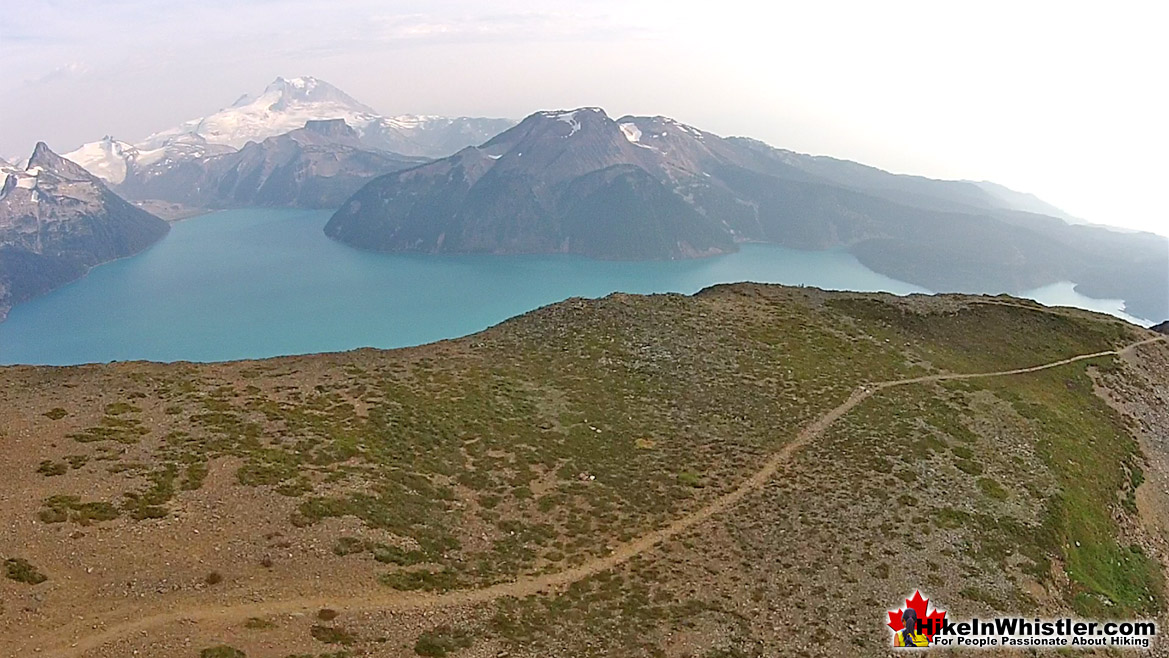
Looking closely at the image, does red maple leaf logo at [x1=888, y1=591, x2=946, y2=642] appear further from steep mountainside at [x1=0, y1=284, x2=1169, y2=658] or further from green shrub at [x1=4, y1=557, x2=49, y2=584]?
green shrub at [x1=4, y1=557, x2=49, y2=584]

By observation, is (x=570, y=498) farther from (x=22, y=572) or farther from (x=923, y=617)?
(x=22, y=572)

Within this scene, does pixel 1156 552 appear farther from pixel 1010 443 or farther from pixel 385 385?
pixel 385 385

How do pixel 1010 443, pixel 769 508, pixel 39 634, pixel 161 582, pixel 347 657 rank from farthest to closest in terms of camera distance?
pixel 1010 443, pixel 769 508, pixel 161 582, pixel 347 657, pixel 39 634

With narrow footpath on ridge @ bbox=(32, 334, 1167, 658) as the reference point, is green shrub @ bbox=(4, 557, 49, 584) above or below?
above

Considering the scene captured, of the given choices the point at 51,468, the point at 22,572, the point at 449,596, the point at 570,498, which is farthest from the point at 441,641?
the point at 51,468

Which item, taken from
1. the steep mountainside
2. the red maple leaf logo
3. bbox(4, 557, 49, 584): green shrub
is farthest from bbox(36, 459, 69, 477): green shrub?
the red maple leaf logo

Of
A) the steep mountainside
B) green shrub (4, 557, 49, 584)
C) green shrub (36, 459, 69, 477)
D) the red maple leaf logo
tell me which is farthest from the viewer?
green shrub (36, 459, 69, 477)

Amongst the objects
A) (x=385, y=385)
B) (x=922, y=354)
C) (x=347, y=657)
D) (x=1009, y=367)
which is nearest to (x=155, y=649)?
(x=347, y=657)
